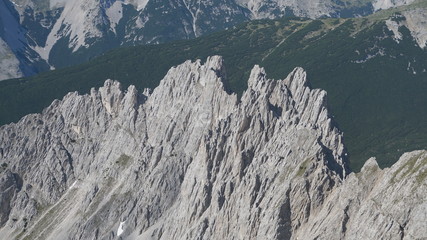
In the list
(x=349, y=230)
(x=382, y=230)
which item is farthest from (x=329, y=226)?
(x=382, y=230)

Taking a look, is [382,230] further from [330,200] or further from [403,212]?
[330,200]

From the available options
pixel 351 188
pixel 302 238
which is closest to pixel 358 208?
pixel 351 188

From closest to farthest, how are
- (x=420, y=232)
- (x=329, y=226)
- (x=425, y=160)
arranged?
(x=420, y=232) → (x=425, y=160) → (x=329, y=226)

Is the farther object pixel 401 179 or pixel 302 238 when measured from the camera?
pixel 302 238

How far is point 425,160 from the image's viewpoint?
173 meters

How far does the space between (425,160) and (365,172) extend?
1971 cm

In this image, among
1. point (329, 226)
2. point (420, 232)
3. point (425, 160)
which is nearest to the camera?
point (420, 232)

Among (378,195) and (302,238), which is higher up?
(378,195)

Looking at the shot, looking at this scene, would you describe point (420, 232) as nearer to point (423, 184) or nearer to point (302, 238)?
point (423, 184)

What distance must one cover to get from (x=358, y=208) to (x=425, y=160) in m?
19.5

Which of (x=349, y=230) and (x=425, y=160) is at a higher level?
(x=425, y=160)

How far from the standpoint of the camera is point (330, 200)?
196000mm

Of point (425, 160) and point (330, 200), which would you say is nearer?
point (425, 160)

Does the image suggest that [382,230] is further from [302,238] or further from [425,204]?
[302,238]
